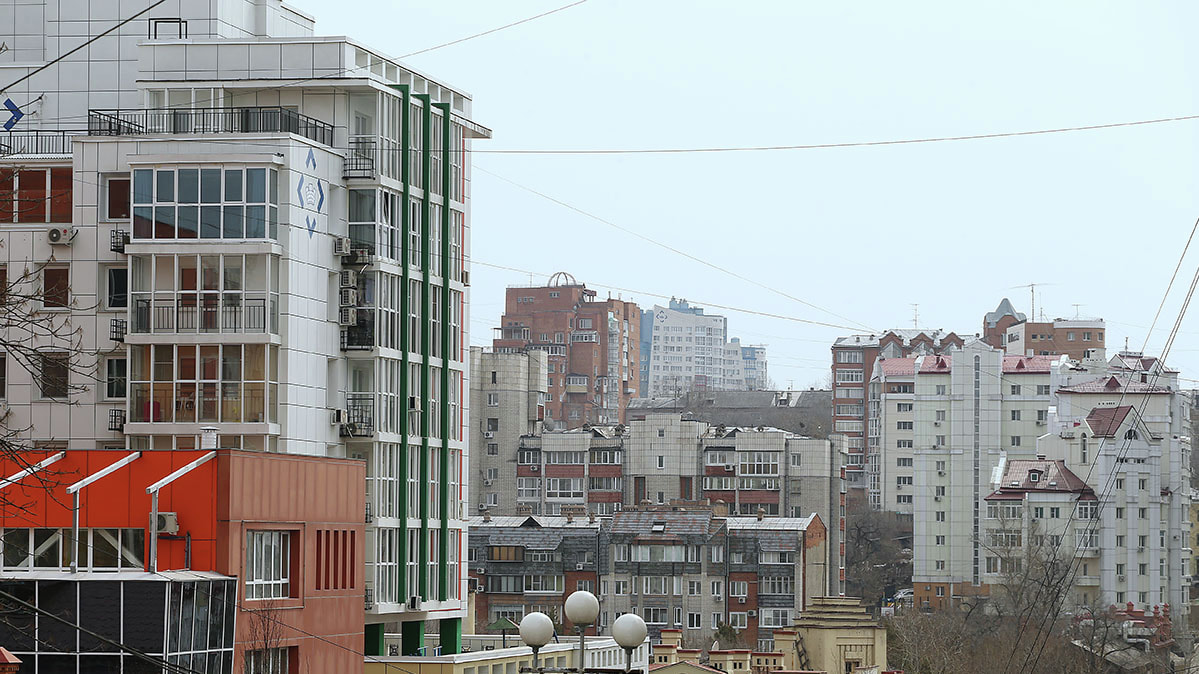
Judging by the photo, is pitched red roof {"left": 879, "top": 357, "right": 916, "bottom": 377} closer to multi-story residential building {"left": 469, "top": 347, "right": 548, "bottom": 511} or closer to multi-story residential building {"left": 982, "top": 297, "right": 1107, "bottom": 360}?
multi-story residential building {"left": 982, "top": 297, "right": 1107, "bottom": 360}

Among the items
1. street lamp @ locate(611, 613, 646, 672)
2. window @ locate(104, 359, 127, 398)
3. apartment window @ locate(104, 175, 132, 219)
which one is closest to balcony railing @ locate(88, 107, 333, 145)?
apartment window @ locate(104, 175, 132, 219)

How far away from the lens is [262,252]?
116 feet

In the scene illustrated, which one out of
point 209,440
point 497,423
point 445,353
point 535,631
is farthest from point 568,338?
point 535,631

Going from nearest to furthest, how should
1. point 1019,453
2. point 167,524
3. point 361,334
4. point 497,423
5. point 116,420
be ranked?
point 167,524, point 116,420, point 361,334, point 497,423, point 1019,453

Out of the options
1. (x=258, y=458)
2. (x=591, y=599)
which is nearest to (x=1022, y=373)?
(x=258, y=458)

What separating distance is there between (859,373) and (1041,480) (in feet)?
156

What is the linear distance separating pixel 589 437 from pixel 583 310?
46.4 m

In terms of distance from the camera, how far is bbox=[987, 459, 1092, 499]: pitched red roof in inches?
3875

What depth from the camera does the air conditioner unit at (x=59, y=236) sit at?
37.2 meters

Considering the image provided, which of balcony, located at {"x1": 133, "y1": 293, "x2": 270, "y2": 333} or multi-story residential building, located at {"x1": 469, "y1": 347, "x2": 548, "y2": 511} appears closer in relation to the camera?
balcony, located at {"x1": 133, "y1": 293, "x2": 270, "y2": 333}

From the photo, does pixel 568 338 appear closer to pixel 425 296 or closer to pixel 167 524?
pixel 425 296

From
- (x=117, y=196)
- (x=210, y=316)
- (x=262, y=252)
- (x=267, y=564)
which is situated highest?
(x=117, y=196)

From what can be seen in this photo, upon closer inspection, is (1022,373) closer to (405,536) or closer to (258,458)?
(405,536)

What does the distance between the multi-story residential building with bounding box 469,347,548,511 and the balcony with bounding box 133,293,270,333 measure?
7401 centimetres
